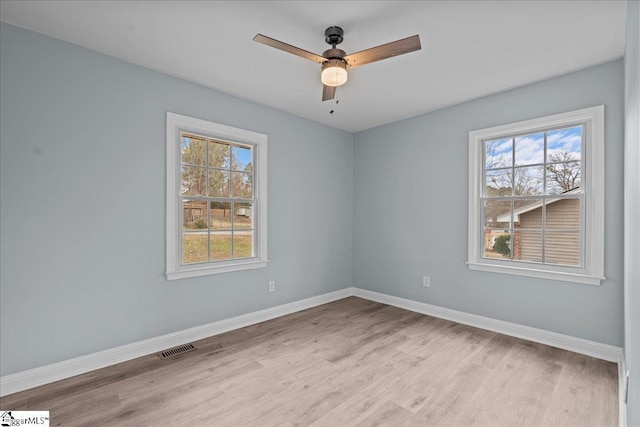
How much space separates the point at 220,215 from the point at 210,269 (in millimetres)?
614

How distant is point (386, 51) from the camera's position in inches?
85.4

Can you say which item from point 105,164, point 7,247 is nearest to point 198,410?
point 7,247

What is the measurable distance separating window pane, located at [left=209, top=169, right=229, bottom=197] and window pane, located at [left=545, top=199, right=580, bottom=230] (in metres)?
3.50

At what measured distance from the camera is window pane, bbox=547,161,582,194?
310 centimetres

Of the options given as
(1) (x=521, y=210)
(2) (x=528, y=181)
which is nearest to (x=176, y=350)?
(1) (x=521, y=210)

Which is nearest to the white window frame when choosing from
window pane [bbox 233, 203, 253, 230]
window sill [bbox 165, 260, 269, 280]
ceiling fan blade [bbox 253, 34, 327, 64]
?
ceiling fan blade [bbox 253, 34, 327, 64]

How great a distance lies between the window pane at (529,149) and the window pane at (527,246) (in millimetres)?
773

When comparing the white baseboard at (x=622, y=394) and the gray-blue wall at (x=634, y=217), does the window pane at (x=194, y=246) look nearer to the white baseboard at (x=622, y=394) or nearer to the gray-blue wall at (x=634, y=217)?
the gray-blue wall at (x=634, y=217)

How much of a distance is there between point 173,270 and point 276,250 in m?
1.31

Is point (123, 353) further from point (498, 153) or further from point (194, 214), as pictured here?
point (498, 153)

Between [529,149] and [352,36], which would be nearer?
[352,36]

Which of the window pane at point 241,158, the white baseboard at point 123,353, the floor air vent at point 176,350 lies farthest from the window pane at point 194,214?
the floor air vent at point 176,350

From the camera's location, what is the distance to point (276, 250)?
4062 mm

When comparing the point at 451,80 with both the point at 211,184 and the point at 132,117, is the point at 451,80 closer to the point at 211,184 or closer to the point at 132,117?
the point at 211,184
